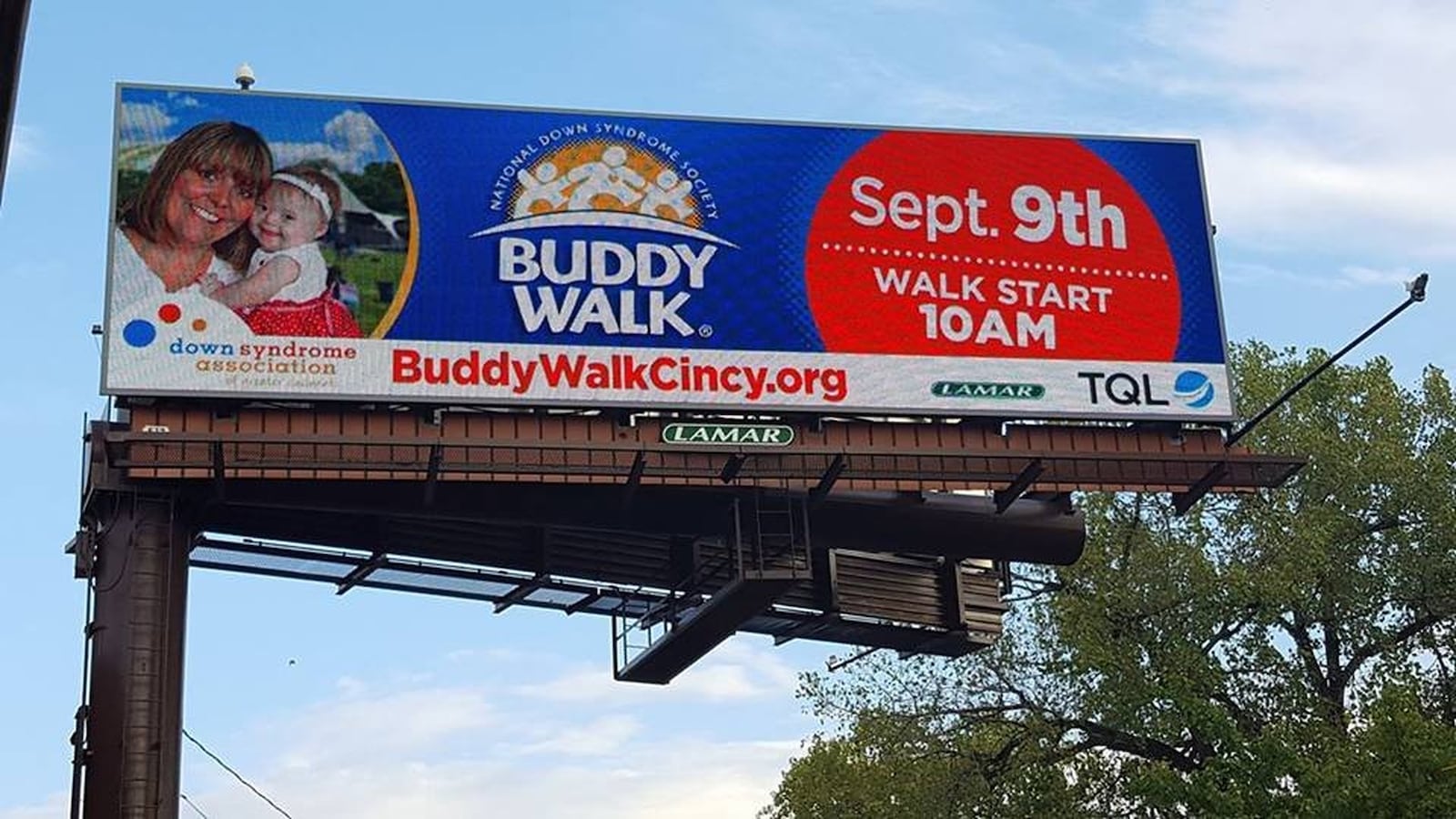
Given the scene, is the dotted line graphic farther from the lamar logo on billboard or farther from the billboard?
the lamar logo on billboard

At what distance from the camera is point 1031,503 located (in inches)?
1089

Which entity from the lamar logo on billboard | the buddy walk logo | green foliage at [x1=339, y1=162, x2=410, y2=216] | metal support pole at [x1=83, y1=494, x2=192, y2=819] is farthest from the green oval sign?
metal support pole at [x1=83, y1=494, x2=192, y2=819]

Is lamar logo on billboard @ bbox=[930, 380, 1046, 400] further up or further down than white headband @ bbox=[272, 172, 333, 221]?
further down

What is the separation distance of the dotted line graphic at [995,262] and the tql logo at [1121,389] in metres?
1.77

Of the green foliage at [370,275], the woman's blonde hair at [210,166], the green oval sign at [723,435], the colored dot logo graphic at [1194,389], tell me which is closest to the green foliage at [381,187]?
the green foliage at [370,275]

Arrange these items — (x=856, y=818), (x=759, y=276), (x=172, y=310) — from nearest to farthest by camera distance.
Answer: (x=172, y=310)
(x=759, y=276)
(x=856, y=818)

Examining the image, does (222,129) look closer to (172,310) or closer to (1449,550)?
(172,310)

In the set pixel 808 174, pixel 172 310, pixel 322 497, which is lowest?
pixel 322 497

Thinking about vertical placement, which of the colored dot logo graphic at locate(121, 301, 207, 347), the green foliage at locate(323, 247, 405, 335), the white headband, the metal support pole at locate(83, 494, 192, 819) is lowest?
the metal support pole at locate(83, 494, 192, 819)

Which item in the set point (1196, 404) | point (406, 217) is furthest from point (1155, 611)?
point (406, 217)

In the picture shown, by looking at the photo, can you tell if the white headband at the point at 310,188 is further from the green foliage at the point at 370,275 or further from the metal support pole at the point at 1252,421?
the metal support pole at the point at 1252,421

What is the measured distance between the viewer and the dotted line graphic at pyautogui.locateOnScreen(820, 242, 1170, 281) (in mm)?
27844

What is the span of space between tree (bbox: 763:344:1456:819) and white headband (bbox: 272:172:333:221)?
20729 mm

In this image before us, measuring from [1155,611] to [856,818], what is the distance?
9130 millimetres
